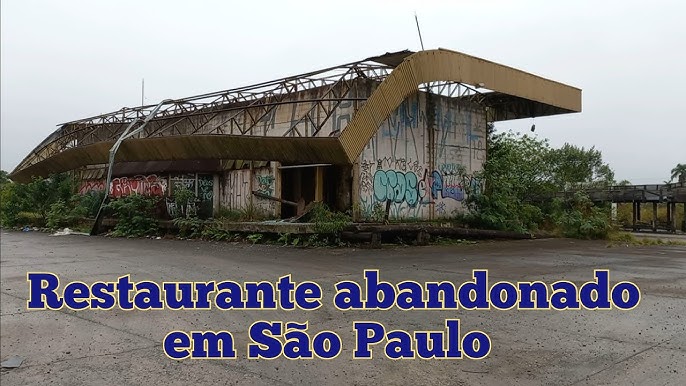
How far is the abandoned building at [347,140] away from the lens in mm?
17531

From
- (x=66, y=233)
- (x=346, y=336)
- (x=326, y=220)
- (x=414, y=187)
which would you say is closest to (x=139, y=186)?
(x=66, y=233)

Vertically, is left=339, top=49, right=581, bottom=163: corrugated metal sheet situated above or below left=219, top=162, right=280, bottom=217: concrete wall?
above

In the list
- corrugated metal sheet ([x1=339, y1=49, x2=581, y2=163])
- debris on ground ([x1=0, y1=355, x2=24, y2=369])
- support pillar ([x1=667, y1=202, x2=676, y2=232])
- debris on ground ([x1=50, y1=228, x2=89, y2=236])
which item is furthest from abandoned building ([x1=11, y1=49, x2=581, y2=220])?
support pillar ([x1=667, y1=202, x2=676, y2=232])

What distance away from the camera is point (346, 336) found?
611cm

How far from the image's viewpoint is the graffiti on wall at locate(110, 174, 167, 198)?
24.7m

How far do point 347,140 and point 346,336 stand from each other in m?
10.6

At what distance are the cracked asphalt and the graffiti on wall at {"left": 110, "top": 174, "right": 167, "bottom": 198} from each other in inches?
511

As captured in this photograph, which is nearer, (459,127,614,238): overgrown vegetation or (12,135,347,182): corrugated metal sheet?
(12,135,347,182): corrugated metal sheet

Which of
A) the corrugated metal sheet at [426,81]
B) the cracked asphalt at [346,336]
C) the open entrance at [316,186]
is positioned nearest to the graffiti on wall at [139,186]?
the open entrance at [316,186]

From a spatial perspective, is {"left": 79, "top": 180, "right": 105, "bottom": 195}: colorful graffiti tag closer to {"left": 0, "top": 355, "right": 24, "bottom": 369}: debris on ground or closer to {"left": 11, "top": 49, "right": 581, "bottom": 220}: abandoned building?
{"left": 11, "top": 49, "right": 581, "bottom": 220}: abandoned building

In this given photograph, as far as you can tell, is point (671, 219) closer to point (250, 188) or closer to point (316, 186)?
point (316, 186)

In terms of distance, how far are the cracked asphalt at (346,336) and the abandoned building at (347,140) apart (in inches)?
275

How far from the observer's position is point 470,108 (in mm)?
23203

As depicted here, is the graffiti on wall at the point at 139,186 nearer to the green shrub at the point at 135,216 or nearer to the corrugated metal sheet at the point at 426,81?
the green shrub at the point at 135,216
